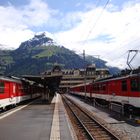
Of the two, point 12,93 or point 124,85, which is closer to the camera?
point 124,85

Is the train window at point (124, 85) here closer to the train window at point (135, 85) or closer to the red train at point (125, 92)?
the red train at point (125, 92)

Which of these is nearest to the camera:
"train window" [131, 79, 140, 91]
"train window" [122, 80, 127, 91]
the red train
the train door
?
"train window" [131, 79, 140, 91]

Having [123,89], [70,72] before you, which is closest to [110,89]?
[123,89]

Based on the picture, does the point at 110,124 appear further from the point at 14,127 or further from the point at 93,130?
the point at 14,127

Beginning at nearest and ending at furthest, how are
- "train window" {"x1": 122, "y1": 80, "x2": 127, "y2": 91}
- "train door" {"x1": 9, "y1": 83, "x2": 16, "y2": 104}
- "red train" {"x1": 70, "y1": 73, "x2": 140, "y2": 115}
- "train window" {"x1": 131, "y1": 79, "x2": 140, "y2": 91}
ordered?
"train window" {"x1": 131, "y1": 79, "x2": 140, "y2": 91} → "red train" {"x1": 70, "y1": 73, "x2": 140, "y2": 115} → "train window" {"x1": 122, "y1": 80, "x2": 127, "y2": 91} → "train door" {"x1": 9, "y1": 83, "x2": 16, "y2": 104}

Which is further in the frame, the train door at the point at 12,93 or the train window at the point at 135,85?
the train door at the point at 12,93

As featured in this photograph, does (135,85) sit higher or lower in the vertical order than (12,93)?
higher

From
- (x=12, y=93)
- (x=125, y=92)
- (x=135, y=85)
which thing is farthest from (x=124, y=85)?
(x=12, y=93)

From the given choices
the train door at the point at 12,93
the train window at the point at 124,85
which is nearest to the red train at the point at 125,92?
the train window at the point at 124,85

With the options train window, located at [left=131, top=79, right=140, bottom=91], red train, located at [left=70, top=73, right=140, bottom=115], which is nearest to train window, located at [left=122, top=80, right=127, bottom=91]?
red train, located at [left=70, top=73, right=140, bottom=115]

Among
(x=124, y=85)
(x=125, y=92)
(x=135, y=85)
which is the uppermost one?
(x=124, y=85)

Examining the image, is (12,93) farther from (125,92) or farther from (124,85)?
(125,92)

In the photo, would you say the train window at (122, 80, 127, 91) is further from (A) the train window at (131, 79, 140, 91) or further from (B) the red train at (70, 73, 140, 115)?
(A) the train window at (131, 79, 140, 91)

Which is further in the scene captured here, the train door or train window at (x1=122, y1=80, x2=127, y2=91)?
the train door
